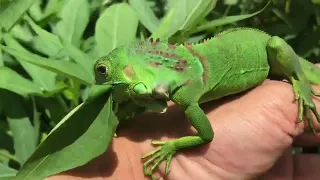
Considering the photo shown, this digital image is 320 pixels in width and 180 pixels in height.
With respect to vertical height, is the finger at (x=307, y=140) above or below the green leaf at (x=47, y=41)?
below

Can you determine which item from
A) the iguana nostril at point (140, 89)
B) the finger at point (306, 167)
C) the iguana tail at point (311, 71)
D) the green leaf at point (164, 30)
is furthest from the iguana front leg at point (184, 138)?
the finger at point (306, 167)

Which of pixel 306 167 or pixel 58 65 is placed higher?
pixel 58 65

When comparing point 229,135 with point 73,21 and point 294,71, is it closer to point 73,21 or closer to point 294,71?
point 294,71

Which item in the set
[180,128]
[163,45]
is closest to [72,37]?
[163,45]

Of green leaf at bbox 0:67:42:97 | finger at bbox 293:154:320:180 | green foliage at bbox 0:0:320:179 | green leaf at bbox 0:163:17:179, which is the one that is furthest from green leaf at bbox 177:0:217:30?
finger at bbox 293:154:320:180

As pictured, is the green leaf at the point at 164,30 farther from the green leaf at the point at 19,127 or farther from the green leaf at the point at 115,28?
the green leaf at the point at 19,127

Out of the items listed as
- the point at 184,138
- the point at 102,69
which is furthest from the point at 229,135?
the point at 102,69
